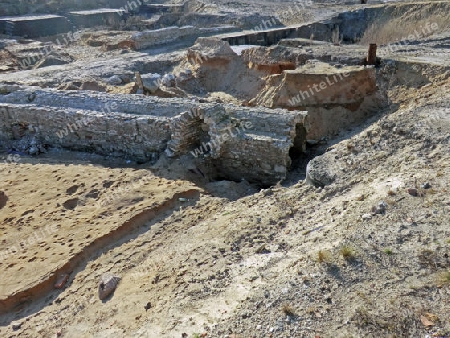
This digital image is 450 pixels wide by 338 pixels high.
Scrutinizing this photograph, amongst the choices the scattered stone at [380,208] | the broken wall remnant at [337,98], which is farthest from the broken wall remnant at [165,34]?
the scattered stone at [380,208]

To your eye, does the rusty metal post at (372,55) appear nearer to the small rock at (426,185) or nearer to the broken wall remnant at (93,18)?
the small rock at (426,185)

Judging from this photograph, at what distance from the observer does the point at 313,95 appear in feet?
27.8

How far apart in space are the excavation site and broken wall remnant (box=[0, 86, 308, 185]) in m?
0.03

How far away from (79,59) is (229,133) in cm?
1075

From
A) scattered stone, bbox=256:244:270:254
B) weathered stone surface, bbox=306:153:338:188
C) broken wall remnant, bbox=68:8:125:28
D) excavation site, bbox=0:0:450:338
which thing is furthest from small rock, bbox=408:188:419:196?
broken wall remnant, bbox=68:8:125:28

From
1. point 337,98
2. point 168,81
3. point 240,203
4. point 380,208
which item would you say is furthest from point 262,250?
point 168,81

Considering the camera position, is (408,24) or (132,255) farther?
(408,24)

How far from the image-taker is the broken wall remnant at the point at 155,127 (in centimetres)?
654

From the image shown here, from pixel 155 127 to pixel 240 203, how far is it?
2465 mm

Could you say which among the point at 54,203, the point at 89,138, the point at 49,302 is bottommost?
the point at 49,302

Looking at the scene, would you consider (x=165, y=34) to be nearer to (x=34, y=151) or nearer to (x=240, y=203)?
(x=34, y=151)

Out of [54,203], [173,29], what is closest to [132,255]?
[54,203]

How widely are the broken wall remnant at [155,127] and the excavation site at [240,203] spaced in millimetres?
31

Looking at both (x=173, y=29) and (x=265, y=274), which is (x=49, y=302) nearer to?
(x=265, y=274)
